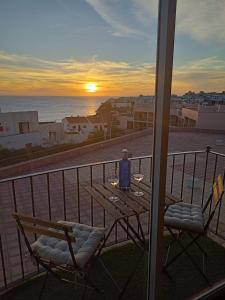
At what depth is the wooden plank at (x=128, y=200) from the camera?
5.83ft

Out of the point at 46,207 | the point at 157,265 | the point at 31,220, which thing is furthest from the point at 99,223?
the point at 157,265

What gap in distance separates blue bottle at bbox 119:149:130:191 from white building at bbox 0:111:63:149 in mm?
10637

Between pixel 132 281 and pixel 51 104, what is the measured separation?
397 centimetres

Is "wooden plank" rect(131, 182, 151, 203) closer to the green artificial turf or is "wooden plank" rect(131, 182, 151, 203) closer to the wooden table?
the wooden table

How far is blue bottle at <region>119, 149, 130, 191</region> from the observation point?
6.67ft

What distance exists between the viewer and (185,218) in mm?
2090

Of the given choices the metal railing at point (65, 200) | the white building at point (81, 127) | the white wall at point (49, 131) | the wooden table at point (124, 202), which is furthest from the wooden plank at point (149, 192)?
the white building at point (81, 127)

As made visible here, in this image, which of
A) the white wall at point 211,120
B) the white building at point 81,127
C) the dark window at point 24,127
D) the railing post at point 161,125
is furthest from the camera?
the white building at point 81,127

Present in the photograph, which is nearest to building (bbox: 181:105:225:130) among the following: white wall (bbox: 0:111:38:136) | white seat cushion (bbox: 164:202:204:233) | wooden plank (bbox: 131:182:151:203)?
white wall (bbox: 0:111:38:136)

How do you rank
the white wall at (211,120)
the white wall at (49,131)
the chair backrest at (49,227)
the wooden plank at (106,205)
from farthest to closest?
1. the white wall at (49,131)
2. the white wall at (211,120)
3. the wooden plank at (106,205)
4. the chair backrest at (49,227)

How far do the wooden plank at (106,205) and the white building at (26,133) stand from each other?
34.7ft

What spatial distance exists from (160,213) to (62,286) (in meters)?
1.42

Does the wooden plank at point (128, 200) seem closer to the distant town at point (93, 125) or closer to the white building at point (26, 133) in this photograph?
the distant town at point (93, 125)

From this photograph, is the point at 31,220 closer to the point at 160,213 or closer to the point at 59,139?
the point at 160,213
